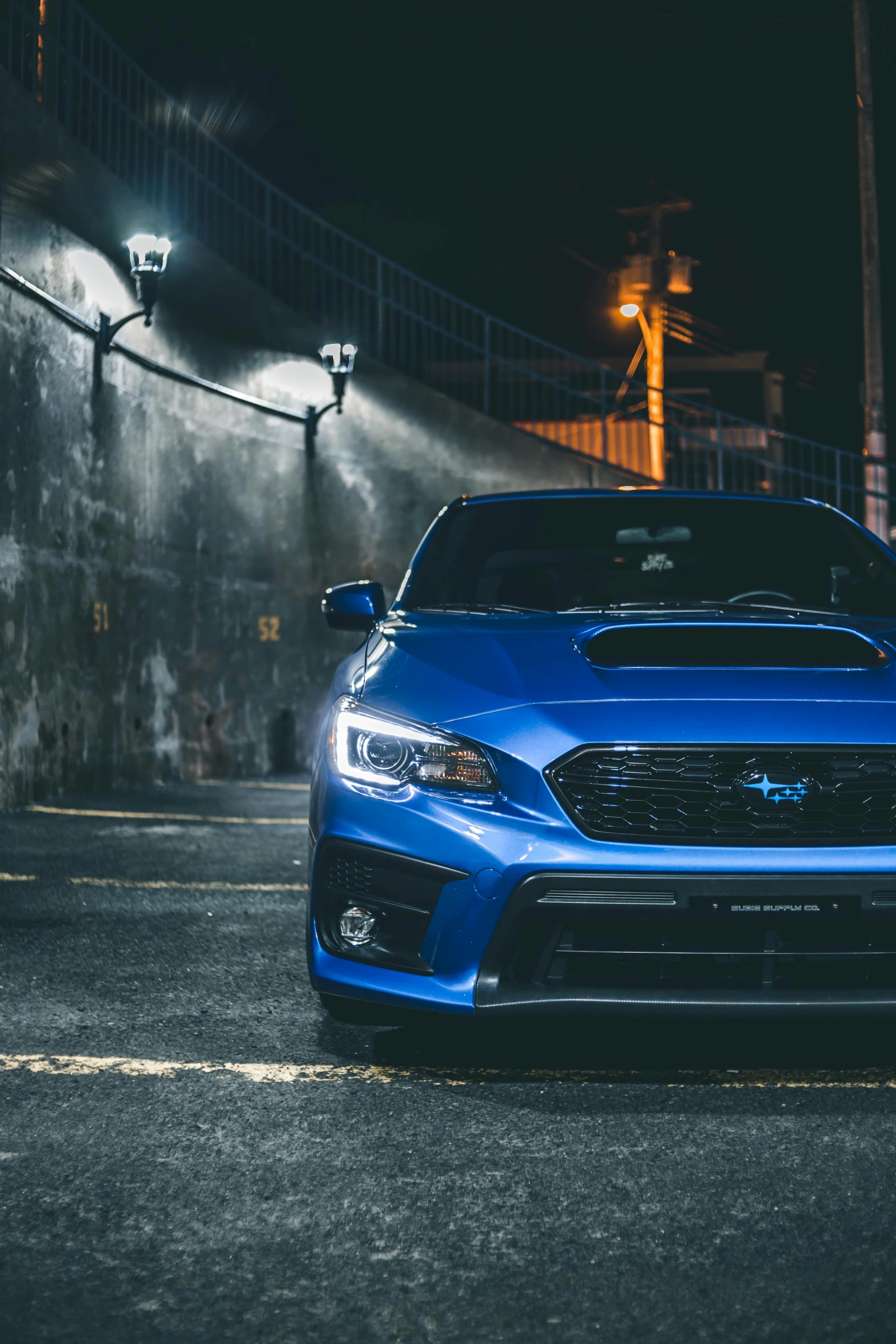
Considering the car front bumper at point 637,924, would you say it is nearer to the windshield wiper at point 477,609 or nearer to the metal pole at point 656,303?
the windshield wiper at point 477,609

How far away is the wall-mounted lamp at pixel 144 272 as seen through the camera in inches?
429

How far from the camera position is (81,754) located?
1090 centimetres

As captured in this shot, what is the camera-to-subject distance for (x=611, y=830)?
126 inches

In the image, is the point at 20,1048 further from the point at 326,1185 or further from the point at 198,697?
the point at 198,697

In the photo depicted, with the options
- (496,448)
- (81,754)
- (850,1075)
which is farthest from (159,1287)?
(496,448)

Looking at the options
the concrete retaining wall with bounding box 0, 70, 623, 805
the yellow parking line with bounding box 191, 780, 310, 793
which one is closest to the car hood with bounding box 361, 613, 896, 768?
the concrete retaining wall with bounding box 0, 70, 623, 805

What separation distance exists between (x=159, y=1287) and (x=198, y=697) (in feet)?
35.5

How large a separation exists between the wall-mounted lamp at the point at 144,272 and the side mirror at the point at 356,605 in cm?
706

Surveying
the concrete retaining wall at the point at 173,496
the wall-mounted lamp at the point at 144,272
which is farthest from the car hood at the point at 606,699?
the wall-mounted lamp at the point at 144,272

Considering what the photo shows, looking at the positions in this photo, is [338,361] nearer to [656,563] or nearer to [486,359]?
[486,359]

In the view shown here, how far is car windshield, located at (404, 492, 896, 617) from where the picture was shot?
4988 millimetres

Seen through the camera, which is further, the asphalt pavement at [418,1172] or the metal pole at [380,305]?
the metal pole at [380,305]

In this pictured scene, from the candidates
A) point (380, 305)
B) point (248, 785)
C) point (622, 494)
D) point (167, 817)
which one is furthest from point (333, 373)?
point (622, 494)

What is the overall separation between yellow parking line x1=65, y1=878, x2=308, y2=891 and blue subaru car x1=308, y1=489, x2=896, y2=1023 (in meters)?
2.92
